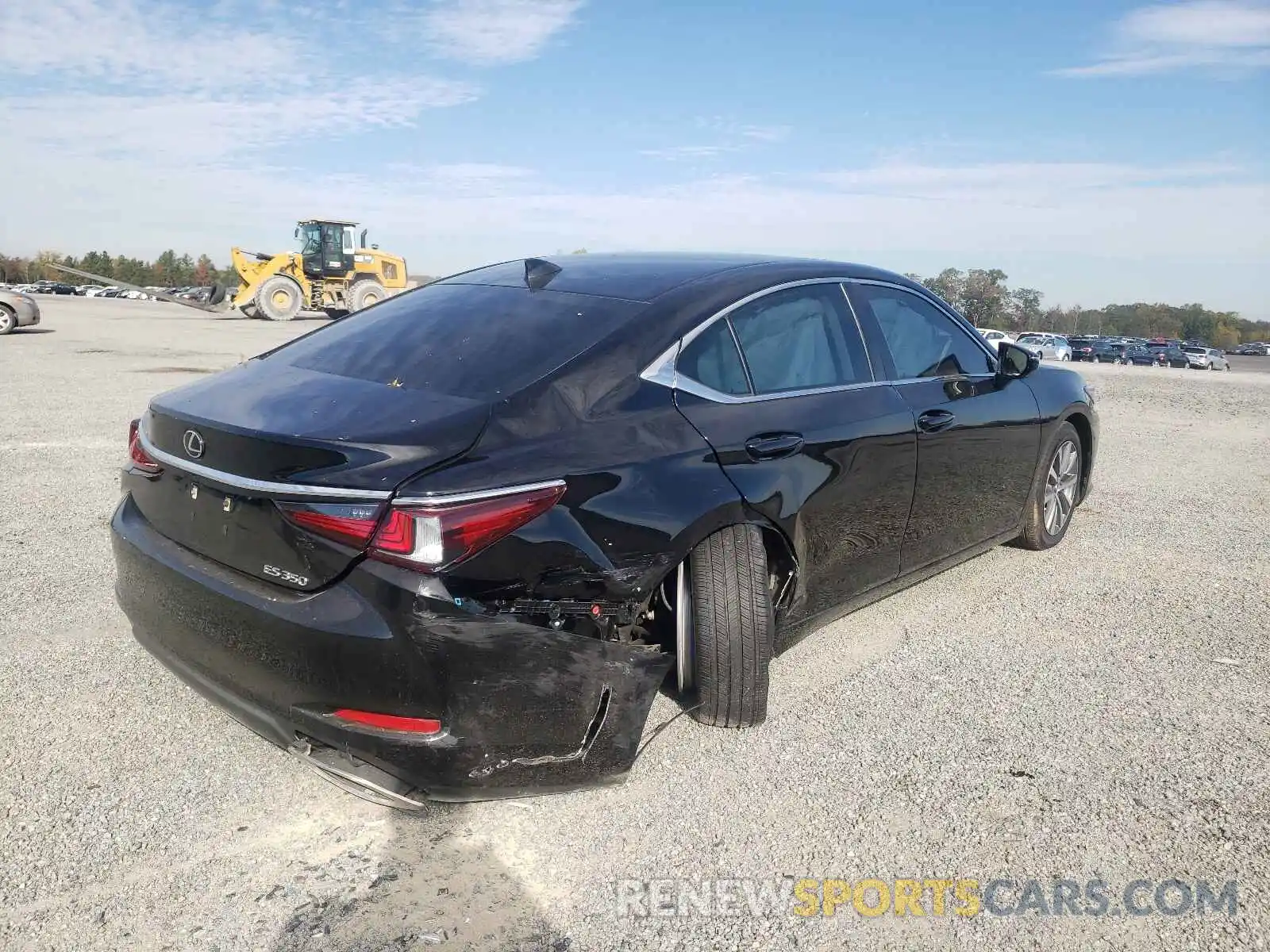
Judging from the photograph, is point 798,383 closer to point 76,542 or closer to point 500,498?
point 500,498

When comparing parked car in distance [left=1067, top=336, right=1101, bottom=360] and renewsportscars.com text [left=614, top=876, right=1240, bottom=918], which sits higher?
parked car in distance [left=1067, top=336, right=1101, bottom=360]

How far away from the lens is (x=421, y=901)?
7.78 ft

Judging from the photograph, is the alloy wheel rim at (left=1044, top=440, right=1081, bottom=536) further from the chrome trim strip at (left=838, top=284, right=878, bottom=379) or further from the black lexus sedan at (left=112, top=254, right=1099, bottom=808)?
the chrome trim strip at (left=838, top=284, right=878, bottom=379)

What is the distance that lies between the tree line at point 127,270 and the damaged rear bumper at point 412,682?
130477 mm

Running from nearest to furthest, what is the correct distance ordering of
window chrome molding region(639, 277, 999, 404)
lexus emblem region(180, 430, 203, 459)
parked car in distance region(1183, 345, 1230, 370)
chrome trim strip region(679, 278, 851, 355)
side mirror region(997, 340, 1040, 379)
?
lexus emblem region(180, 430, 203, 459) → window chrome molding region(639, 277, 999, 404) → chrome trim strip region(679, 278, 851, 355) → side mirror region(997, 340, 1040, 379) → parked car in distance region(1183, 345, 1230, 370)

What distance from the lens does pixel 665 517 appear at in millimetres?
2787

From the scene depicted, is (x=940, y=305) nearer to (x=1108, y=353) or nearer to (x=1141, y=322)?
(x=1108, y=353)

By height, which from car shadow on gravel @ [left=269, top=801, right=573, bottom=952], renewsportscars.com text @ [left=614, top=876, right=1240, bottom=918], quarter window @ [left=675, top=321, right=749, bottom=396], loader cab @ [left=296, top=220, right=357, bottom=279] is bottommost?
car shadow on gravel @ [left=269, top=801, right=573, bottom=952]

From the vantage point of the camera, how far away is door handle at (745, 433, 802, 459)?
313 centimetres

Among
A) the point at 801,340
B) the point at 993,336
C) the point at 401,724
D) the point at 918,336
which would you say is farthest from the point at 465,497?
the point at 993,336

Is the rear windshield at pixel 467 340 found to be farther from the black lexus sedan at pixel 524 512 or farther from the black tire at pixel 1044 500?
the black tire at pixel 1044 500

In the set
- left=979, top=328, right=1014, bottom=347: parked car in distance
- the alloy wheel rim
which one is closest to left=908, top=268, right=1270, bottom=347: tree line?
left=979, top=328, right=1014, bottom=347: parked car in distance

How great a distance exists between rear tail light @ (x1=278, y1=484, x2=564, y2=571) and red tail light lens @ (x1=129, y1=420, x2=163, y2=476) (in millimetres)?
771

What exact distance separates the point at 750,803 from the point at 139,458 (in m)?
2.12
